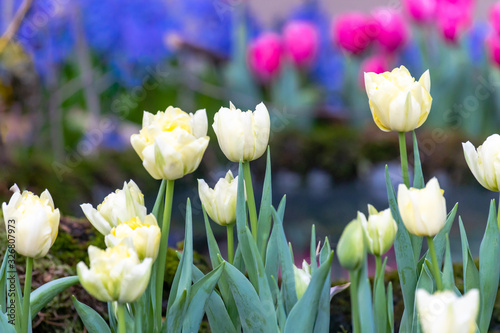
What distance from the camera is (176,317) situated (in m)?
0.58

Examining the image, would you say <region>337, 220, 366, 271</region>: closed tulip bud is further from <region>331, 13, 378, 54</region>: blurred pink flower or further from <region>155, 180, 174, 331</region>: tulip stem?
<region>331, 13, 378, 54</region>: blurred pink flower

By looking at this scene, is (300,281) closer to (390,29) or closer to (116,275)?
(116,275)

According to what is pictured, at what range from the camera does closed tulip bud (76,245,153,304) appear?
47 centimetres

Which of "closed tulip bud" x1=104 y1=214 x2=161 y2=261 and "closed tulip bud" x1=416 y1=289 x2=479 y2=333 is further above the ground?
"closed tulip bud" x1=104 y1=214 x2=161 y2=261

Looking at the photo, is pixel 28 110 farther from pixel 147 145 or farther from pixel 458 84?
pixel 147 145

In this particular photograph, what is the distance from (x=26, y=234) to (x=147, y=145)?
120 millimetres

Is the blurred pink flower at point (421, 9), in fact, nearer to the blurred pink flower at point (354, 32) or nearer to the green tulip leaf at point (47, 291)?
the blurred pink flower at point (354, 32)

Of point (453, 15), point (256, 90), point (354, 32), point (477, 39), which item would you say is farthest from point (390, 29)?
point (477, 39)

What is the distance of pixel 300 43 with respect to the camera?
2.85m

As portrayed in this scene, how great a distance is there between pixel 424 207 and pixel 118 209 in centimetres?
25

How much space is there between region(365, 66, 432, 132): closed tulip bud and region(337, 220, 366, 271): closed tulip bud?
147mm

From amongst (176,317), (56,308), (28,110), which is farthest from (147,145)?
(28,110)

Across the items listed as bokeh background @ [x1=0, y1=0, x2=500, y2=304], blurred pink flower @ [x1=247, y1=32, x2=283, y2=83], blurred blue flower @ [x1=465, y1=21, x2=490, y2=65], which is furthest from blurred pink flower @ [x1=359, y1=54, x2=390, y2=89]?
blurred blue flower @ [x1=465, y1=21, x2=490, y2=65]

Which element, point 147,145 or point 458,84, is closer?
point 147,145
